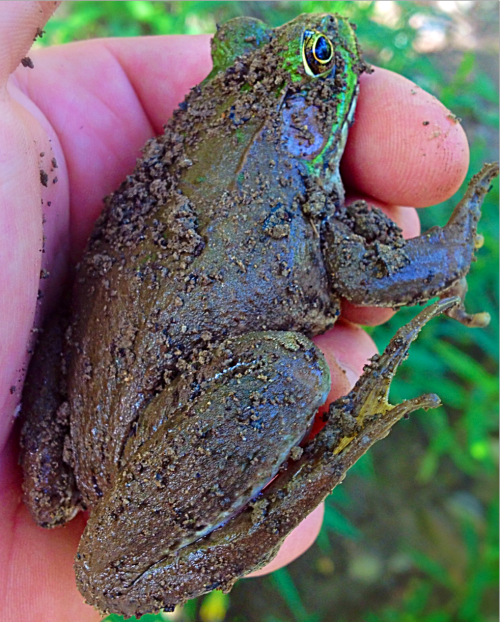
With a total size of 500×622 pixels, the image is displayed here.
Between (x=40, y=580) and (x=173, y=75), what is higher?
(x=173, y=75)

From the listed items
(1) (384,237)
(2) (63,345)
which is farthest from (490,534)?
(2) (63,345)

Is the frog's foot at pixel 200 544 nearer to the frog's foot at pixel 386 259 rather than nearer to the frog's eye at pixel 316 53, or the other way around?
the frog's foot at pixel 386 259

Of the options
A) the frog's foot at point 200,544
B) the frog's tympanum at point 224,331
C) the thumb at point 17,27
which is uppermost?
the thumb at point 17,27

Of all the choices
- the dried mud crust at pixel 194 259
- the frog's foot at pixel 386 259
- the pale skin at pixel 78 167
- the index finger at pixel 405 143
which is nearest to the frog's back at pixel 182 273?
the dried mud crust at pixel 194 259

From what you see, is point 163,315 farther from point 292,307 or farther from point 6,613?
point 6,613

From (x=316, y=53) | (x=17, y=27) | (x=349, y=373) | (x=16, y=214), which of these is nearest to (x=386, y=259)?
(x=349, y=373)

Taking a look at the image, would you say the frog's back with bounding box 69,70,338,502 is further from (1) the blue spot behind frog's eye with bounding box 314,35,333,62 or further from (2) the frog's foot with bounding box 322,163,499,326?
(1) the blue spot behind frog's eye with bounding box 314,35,333,62

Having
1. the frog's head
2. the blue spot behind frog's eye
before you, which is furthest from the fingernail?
the blue spot behind frog's eye
